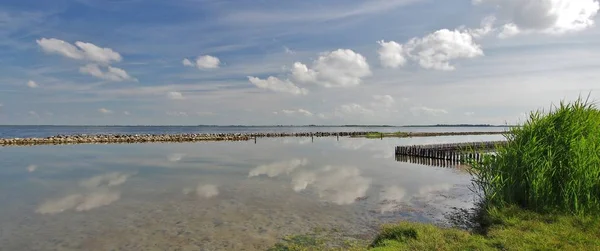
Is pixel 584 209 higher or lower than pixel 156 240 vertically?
higher

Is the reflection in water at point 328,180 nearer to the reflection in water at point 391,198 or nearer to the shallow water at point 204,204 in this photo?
the shallow water at point 204,204

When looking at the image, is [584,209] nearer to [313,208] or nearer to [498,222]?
[498,222]

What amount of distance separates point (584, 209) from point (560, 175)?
1.36 meters

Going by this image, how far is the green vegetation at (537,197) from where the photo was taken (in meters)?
9.50

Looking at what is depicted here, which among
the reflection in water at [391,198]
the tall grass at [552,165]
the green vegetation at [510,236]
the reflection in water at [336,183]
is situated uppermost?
the tall grass at [552,165]

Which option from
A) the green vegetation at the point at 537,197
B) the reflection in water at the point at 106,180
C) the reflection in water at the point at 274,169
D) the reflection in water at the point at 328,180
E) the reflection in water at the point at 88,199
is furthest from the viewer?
the reflection in water at the point at 274,169

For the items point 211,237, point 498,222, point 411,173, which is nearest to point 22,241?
point 211,237

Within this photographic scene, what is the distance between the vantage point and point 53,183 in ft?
69.5

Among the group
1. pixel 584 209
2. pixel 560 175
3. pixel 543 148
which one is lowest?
pixel 584 209

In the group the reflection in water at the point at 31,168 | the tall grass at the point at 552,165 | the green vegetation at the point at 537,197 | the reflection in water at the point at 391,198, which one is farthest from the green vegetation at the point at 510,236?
the reflection in water at the point at 31,168

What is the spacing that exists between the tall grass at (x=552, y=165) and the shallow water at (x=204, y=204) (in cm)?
270

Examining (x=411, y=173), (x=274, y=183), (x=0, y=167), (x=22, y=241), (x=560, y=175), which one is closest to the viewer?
(x=22, y=241)

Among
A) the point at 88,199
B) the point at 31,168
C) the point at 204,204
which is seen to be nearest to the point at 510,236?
the point at 204,204

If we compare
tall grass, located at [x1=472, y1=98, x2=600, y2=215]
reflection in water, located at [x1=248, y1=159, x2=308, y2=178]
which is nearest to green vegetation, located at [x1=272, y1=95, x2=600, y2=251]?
tall grass, located at [x1=472, y1=98, x2=600, y2=215]
